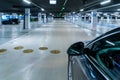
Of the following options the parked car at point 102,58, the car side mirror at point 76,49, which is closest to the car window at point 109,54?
the parked car at point 102,58

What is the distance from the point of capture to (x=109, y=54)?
2211 mm

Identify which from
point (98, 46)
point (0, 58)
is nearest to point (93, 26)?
point (0, 58)

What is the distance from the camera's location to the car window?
1.86 m

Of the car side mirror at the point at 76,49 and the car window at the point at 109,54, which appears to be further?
the car side mirror at the point at 76,49

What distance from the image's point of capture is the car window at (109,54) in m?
1.86

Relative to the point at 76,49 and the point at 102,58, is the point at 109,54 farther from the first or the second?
the point at 76,49

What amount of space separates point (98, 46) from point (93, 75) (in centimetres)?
83

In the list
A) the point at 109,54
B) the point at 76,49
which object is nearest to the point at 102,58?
the point at 109,54

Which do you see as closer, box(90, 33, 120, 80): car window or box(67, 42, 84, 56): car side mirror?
box(90, 33, 120, 80): car window

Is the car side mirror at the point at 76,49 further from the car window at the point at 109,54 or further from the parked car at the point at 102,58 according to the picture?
the car window at the point at 109,54

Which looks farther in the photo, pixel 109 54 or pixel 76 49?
pixel 76 49

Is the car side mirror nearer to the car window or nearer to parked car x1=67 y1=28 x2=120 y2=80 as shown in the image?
parked car x1=67 y1=28 x2=120 y2=80

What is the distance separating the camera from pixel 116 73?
175 cm

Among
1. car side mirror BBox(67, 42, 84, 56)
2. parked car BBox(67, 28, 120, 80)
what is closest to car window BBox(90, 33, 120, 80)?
parked car BBox(67, 28, 120, 80)
